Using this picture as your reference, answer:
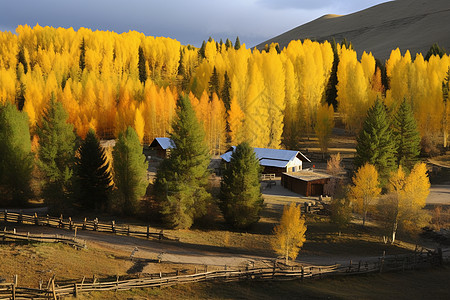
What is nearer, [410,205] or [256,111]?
[410,205]

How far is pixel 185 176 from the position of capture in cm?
3622

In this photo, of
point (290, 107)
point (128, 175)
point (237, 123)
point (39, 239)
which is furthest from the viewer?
point (290, 107)

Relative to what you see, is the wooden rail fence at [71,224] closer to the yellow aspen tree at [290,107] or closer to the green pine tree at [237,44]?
the yellow aspen tree at [290,107]

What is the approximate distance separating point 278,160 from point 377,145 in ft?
44.5

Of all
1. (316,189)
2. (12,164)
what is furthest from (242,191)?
(12,164)

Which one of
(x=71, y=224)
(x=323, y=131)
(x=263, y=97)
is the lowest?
(x=71, y=224)

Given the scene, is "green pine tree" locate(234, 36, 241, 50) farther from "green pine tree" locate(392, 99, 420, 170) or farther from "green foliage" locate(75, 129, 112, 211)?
"green foliage" locate(75, 129, 112, 211)

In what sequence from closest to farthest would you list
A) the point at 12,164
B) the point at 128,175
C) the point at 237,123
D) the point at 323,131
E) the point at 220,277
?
the point at 220,277, the point at 128,175, the point at 12,164, the point at 237,123, the point at 323,131

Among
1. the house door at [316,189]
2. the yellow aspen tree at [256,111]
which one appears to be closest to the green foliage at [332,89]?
the yellow aspen tree at [256,111]

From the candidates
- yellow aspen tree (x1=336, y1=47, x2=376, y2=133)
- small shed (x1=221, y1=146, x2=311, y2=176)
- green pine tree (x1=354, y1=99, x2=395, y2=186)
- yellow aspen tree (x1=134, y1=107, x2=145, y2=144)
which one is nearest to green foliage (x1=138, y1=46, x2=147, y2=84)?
yellow aspen tree (x1=134, y1=107, x2=145, y2=144)

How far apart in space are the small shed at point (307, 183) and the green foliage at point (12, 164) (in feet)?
103

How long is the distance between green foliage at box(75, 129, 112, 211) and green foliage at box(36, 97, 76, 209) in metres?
1.44

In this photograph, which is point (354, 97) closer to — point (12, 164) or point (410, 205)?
point (410, 205)

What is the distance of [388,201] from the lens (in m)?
37.8
